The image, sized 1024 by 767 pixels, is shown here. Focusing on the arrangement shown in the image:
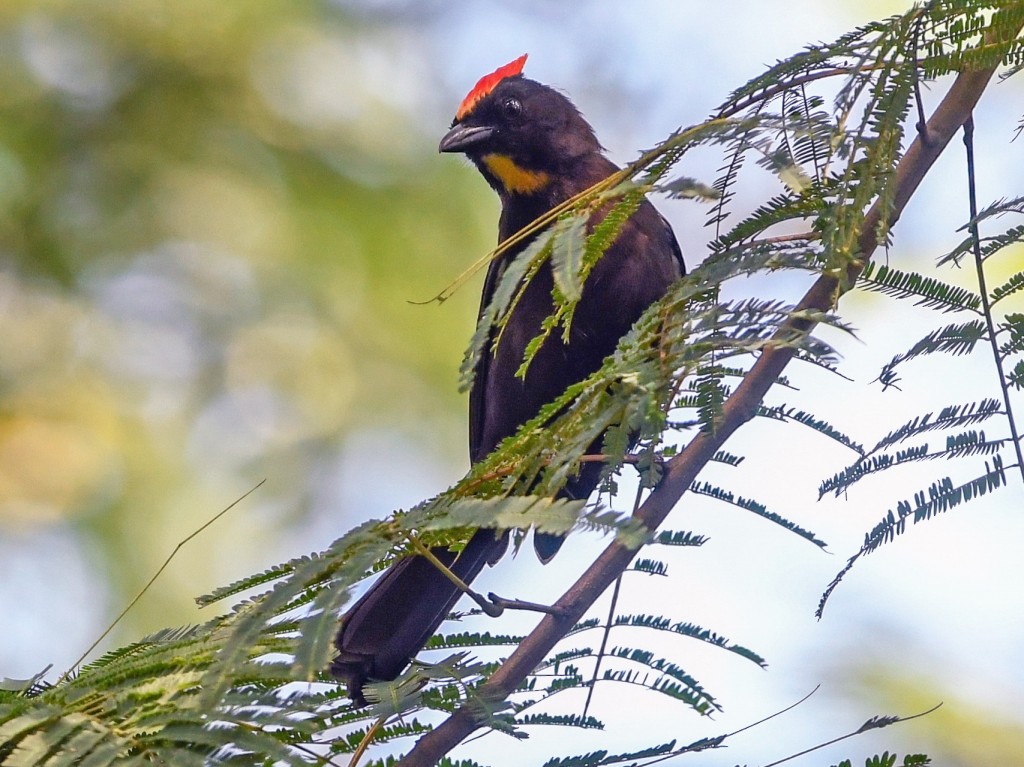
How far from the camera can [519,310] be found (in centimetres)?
350

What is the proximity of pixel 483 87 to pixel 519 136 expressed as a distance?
34cm

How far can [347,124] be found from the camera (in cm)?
597

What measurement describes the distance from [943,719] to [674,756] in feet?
9.48

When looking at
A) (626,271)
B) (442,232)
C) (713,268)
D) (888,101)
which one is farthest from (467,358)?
(442,232)

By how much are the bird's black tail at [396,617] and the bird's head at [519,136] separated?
1.53 metres

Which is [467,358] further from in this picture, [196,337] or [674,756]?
[196,337]

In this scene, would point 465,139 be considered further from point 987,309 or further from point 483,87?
point 987,309

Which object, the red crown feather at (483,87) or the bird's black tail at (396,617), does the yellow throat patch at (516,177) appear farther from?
the bird's black tail at (396,617)

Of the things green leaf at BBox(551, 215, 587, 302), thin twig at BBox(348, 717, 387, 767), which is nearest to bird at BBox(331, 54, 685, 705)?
thin twig at BBox(348, 717, 387, 767)

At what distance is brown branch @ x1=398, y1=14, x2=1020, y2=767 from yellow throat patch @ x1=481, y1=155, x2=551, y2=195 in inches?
71.2

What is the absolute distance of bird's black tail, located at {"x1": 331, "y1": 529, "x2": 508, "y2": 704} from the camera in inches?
101

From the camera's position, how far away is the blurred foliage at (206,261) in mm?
5598

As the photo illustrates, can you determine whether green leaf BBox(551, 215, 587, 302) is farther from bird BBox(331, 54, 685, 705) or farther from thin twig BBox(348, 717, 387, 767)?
thin twig BBox(348, 717, 387, 767)

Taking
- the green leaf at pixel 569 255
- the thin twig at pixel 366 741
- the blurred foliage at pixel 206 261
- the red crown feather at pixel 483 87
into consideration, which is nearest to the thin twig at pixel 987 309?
the green leaf at pixel 569 255
